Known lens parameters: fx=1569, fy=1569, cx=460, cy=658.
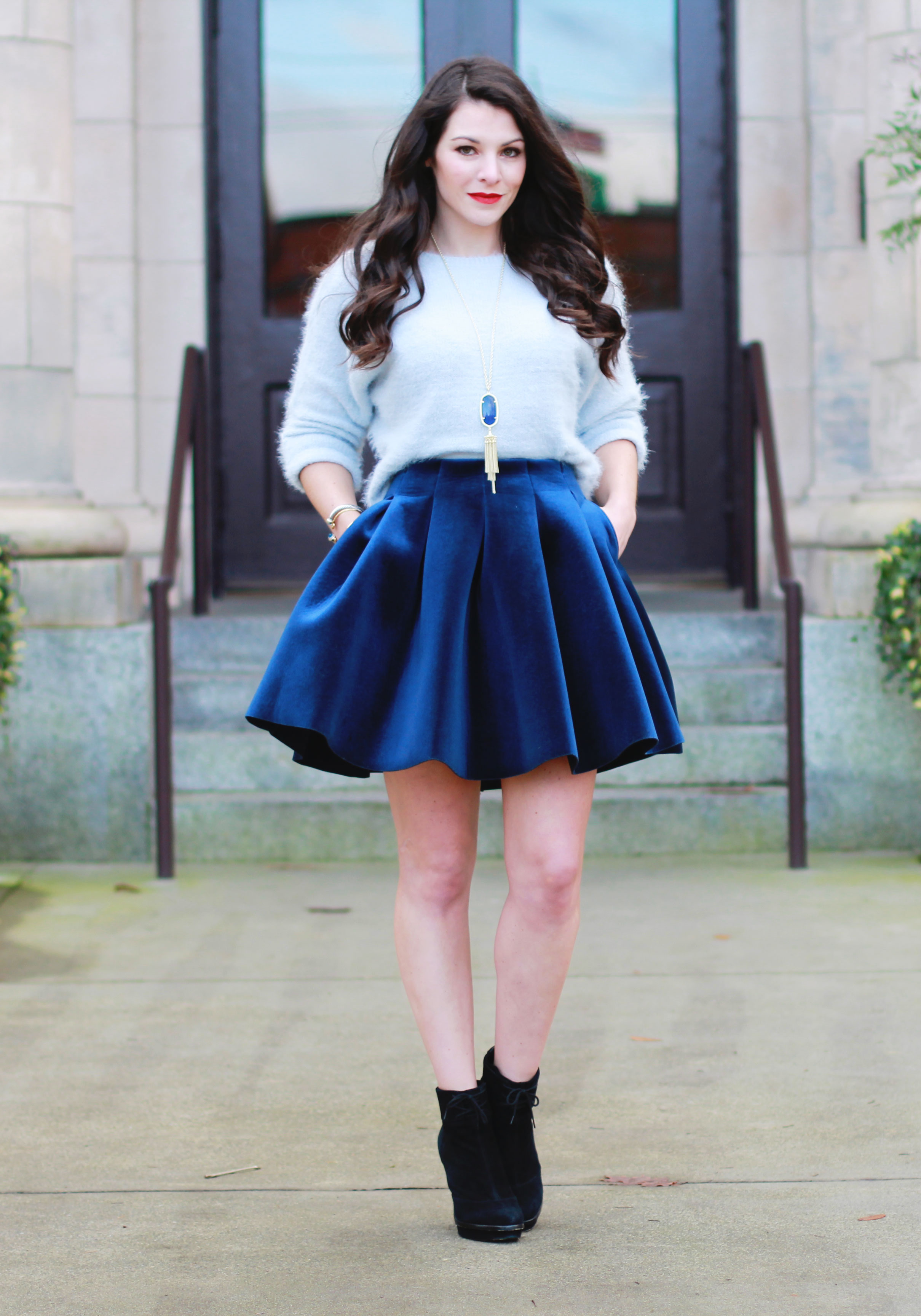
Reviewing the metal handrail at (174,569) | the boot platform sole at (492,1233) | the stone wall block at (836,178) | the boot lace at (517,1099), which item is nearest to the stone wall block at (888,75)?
the stone wall block at (836,178)

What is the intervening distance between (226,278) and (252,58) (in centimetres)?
109

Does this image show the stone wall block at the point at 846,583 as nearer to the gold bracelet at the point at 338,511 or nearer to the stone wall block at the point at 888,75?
the stone wall block at the point at 888,75

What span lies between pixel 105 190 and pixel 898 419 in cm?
398

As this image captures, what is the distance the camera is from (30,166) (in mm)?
5984

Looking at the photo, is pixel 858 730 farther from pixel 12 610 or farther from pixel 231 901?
pixel 12 610

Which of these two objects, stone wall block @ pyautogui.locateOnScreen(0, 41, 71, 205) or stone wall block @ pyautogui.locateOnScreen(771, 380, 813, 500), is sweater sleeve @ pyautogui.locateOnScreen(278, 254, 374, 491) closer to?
stone wall block @ pyautogui.locateOnScreen(0, 41, 71, 205)

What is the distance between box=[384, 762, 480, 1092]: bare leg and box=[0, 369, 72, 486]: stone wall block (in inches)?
152

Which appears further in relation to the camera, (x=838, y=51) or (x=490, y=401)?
(x=838, y=51)

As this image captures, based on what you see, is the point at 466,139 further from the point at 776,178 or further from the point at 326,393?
the point at 776,178

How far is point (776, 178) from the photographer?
7719 mm

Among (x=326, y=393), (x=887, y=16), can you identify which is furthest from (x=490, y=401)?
(x=887, y=16)

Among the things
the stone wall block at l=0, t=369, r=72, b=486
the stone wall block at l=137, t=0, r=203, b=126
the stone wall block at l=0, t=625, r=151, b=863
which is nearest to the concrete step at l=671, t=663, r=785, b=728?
the stone wall block at l=0, t=625, r=151, b=863

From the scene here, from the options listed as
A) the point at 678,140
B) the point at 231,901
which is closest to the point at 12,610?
the point at 231,901

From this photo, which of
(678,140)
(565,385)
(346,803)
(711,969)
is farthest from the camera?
(678,140)
